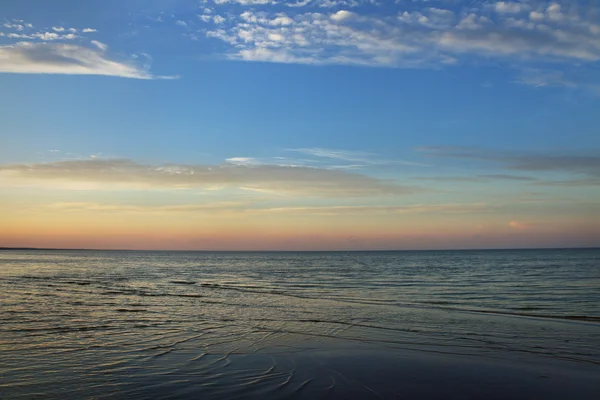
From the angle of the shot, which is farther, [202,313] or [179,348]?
[202,313]

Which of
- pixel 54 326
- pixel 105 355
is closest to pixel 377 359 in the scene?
pixel 105 355

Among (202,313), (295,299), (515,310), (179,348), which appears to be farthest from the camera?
(295,299)

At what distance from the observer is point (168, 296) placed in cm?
3064

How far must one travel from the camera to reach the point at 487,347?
1455 centimetres

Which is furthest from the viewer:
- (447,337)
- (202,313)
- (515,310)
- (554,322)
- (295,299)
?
(295,299)

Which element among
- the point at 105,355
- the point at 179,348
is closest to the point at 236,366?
the point at 179,348

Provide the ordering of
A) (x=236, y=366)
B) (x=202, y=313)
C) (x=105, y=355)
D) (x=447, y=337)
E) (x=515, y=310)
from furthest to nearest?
(x=515, y=310) < (x=202, y=313) < (x=447, y=337) < (x=105, y=355) < (x=236, y=366)

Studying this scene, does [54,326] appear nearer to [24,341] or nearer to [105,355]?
[24,341]

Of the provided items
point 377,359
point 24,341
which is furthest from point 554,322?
point 24,341

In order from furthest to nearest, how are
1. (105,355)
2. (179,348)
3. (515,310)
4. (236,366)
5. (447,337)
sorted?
(515,310) < (447,337) < (179,348) < (105,355) < (236,366)

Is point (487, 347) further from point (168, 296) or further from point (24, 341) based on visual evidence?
point (168, 296)

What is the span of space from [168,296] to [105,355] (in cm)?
1857

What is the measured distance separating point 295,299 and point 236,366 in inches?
698

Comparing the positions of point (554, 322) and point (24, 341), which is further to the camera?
point (554, 322)
